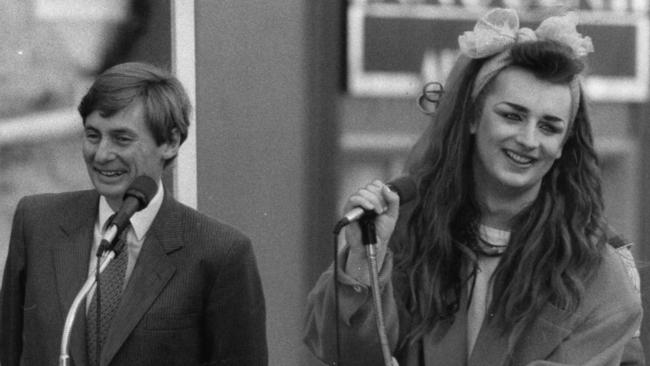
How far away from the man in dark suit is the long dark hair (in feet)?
1.85

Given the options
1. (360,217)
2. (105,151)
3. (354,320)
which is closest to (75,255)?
(105,151)

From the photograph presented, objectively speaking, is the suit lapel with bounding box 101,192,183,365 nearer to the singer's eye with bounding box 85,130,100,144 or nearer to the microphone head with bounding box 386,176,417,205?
the singer's eye with bounding box 85,130,100,144

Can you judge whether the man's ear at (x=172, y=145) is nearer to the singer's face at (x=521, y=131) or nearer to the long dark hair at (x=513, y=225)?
the long dark hair at (x=513, y=225)

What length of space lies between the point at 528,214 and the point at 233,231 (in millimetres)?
864

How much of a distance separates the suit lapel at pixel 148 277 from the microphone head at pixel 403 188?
2.68ft

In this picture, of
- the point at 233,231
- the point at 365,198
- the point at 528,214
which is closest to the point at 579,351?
the point at 528,214

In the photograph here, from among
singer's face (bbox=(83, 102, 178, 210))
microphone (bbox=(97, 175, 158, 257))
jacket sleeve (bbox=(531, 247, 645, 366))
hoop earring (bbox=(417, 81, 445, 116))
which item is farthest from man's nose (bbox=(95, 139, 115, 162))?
jacket sleeve (bbox=(531, 247, 645, 366))

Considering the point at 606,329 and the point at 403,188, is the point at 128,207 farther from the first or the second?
the point at 606,329

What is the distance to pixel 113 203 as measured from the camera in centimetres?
382

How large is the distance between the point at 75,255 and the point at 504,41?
4.23ft

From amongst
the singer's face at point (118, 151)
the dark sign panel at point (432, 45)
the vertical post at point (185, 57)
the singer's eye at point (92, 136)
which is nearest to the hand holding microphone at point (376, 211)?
the singer's face at point (118, 151)

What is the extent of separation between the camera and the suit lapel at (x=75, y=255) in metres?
3.59

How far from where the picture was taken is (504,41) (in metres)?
3.49

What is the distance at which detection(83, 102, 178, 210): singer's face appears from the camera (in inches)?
149
